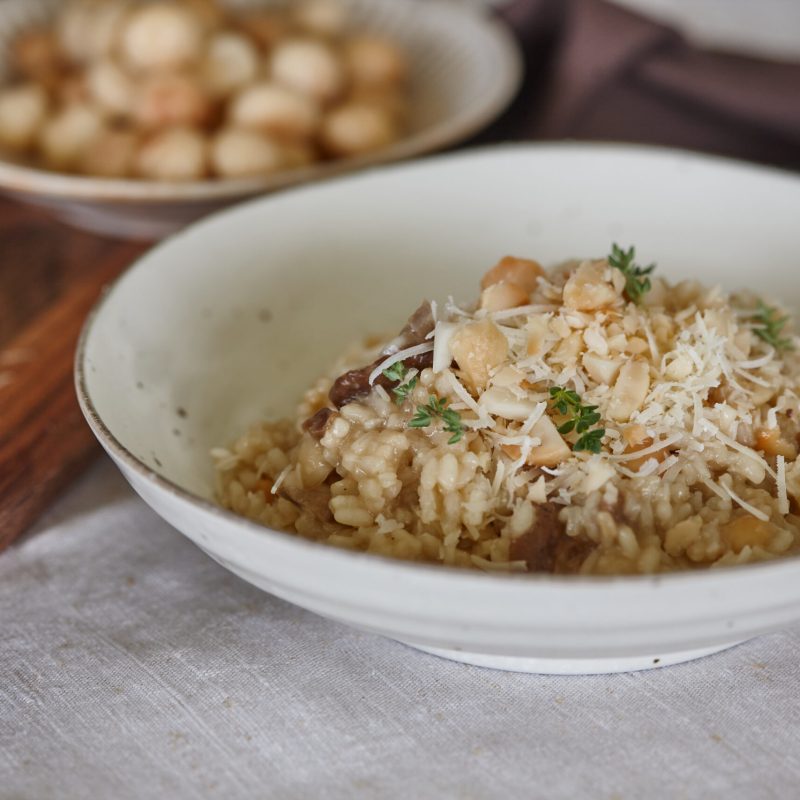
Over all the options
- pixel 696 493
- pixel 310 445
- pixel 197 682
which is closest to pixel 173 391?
pixel 310 445

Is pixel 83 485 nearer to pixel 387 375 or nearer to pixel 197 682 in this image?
pixel 197 682

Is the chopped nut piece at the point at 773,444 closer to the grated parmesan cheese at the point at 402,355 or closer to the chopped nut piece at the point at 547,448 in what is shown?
the chopped nut piece at the point at 547,448

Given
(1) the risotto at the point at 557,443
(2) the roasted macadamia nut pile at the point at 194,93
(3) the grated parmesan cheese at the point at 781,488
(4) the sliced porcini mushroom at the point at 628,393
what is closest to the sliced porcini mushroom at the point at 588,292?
(1) the risotto at the point at 557,443

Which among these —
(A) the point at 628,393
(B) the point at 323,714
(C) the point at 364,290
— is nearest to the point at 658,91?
(C) the point at 364,290

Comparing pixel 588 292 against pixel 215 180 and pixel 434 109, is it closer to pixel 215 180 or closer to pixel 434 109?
pixel 215 180

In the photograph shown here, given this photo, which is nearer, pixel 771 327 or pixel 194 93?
pixel 771 327

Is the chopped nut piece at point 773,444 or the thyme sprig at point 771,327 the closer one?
the chopped nut piece at point 773,444
